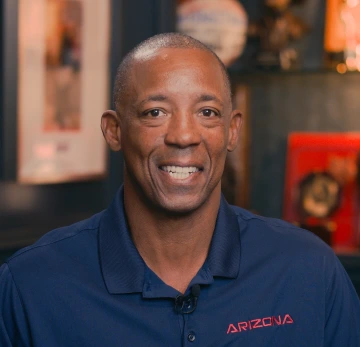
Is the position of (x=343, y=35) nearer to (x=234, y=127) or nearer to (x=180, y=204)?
(x=234, y=127)

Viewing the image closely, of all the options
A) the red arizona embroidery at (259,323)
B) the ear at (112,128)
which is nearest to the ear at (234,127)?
the ear at (112,128)

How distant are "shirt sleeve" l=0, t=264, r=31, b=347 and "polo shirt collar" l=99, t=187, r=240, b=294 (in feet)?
0.58

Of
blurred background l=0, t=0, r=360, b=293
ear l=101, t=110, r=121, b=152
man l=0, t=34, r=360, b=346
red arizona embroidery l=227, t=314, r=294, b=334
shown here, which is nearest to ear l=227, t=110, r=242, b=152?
man l=0, t=34, r=360, b=346

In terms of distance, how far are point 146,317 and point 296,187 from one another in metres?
1.61

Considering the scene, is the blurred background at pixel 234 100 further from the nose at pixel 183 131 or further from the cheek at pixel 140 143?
the nose at pixel 183 131

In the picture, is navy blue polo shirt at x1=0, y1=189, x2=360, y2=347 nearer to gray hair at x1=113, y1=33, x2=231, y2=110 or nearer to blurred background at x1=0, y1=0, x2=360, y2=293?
gray hair at x1=113, y1=33, x2=231, y2=110

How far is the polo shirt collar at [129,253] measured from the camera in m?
1.63

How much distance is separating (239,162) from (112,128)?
57.6 inches

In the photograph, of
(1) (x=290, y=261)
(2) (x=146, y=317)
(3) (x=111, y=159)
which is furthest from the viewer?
(3) (x=111, y=159)

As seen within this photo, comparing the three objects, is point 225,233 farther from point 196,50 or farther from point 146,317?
point 196,50

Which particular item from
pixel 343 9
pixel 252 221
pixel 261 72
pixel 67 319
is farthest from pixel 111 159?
pixel 67 319

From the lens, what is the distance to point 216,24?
300cm

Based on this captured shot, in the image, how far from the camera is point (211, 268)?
167cm

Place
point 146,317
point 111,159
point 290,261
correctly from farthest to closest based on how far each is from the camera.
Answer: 1. point 111,159
2. point 290,261
3. point 146,317
